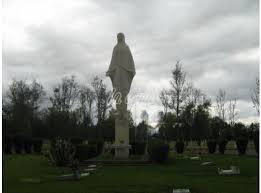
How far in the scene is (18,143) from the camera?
116ft

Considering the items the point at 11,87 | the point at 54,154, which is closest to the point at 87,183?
the point at 54,154

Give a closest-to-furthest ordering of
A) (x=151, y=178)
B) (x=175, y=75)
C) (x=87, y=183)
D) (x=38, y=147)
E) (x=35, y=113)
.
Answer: (x=87, y=183) < (x=151, y=178) < (x=38, y=147) < (x=175, y=75) < (x=35, y=113)

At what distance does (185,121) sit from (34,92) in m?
18.8

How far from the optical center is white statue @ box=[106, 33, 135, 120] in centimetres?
2338

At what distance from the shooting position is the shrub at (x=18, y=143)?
34.7 metres

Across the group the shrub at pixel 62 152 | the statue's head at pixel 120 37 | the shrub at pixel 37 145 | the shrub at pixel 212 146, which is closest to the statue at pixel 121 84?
the statue's head at pixel 120 37

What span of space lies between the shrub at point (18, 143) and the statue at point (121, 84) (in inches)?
562

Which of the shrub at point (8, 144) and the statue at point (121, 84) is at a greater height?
the statue at point (121, 84)

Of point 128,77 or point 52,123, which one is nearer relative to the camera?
point 128,77

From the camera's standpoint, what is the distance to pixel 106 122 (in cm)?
5144

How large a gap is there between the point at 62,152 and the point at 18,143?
1967 centimetres

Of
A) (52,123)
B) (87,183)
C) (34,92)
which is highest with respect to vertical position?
(34,92)

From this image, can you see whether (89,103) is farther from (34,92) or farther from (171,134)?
(171,134)

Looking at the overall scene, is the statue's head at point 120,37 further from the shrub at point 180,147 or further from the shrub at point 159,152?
the shrub at point 180,147
